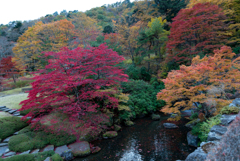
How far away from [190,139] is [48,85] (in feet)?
28.7

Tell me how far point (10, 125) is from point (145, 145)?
8.05 m

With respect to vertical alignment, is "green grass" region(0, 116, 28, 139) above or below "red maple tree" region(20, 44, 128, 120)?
below

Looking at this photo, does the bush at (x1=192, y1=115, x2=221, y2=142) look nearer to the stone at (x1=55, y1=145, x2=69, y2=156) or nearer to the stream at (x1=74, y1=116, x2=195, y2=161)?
the stream at (x1=74, y1=116, x2=195, y2=161)

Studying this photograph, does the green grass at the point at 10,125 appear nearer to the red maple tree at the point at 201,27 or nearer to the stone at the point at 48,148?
the stone at the point at 48,148

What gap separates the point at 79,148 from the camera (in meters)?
7.02

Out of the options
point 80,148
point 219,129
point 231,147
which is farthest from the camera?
point 80,148

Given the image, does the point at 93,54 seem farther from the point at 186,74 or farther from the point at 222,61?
the point at 222,61

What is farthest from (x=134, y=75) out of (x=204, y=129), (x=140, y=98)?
(x=204, y=129)

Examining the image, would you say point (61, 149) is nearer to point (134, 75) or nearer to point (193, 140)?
point (193, 140)

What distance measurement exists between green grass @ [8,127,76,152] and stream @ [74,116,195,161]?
1534 millimetres

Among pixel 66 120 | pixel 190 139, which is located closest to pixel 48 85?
pixel 66 120

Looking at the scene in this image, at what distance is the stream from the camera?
6.45m

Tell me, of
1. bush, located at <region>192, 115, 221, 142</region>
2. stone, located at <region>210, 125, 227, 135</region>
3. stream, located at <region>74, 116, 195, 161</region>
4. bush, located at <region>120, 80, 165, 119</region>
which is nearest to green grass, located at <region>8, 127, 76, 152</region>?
stream, located at <region>74, 116, 195, 161</region>

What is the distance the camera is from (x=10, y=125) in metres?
7.33
